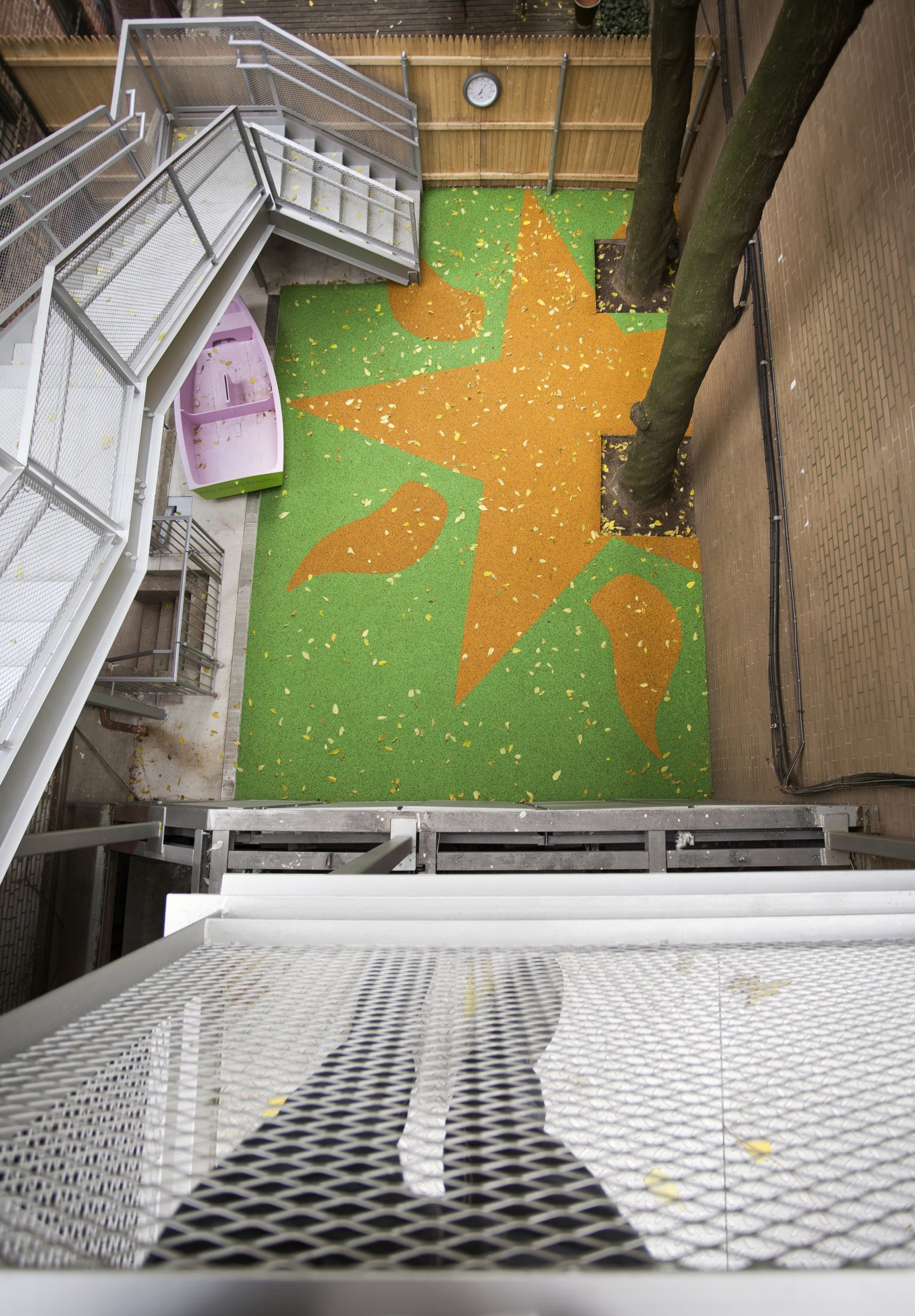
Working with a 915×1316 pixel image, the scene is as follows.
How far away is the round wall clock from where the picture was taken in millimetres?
5312

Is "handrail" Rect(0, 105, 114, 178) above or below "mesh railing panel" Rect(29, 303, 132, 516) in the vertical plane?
above

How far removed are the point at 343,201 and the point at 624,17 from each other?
9.74ft

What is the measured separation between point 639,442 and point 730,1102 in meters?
4.42

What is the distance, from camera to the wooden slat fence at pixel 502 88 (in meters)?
5.14

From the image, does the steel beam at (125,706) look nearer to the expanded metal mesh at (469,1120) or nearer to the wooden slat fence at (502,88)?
the expanded metal mesh at (469,1120)

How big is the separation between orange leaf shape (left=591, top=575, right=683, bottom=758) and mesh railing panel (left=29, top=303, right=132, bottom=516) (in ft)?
10.1

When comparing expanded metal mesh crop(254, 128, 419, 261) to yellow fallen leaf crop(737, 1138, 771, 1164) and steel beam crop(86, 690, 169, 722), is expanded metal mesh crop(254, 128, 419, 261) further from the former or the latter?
yellow fallen leaf crop(737, 1138, 771, 1164)

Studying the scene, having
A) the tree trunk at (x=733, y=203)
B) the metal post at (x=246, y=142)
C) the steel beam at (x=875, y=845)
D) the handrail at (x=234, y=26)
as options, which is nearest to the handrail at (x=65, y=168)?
the metal post at (x=246, y=142)

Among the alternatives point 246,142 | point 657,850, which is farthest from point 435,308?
point 657,850

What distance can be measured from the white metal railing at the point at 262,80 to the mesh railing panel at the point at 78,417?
302cm

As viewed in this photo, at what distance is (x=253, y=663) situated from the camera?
498 centimetres

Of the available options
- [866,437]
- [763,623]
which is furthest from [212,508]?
[866,437]

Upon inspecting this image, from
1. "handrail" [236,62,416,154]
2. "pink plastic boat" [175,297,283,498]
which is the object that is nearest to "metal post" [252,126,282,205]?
"handrail" [236,62,416,154]

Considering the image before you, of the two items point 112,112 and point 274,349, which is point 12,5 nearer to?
point 112,112
